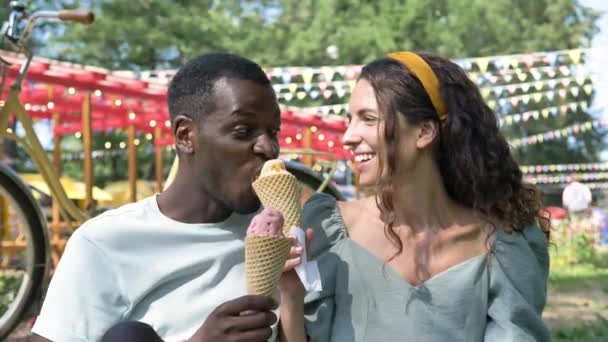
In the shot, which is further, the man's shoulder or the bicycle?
the bicycle

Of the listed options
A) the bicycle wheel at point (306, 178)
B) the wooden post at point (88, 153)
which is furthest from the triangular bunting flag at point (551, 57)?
the bicycle wheel at point (306, 178)

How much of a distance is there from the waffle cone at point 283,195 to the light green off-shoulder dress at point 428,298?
1.58 ft

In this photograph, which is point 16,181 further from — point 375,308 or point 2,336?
point 375,308

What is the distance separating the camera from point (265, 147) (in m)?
1.67

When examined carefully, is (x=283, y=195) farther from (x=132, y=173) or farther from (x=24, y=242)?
(x=132, y=173)

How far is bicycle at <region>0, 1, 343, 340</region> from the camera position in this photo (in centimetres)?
349

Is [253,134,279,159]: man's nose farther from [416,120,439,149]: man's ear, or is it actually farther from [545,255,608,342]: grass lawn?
[545,255,608,342]: grass lawn

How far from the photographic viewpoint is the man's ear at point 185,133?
1.77 m

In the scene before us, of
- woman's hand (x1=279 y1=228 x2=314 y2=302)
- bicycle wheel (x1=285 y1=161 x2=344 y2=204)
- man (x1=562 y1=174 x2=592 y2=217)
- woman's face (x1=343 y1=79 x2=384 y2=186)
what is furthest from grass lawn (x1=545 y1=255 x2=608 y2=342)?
man (x1=562 y1=174 x2=592 y2=217)

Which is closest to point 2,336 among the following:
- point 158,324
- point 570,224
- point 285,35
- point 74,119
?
point 158,324

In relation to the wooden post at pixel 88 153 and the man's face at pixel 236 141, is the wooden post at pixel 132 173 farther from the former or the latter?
the man's face at pixel 236 141

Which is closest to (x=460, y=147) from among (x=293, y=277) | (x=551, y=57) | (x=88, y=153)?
(x=293, y=277)

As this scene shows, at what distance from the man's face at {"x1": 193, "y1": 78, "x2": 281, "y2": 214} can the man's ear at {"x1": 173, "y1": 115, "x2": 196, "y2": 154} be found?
0.04 meters

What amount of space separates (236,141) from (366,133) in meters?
0.45
